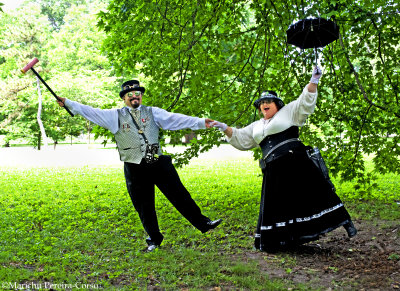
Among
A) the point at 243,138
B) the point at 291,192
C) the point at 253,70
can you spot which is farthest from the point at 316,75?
the point at 253,70

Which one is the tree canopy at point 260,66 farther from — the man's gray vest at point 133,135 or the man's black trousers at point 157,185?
the man's black trousers at point 157,185

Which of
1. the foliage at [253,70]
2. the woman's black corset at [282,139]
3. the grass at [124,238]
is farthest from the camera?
the foliage at [253,70]

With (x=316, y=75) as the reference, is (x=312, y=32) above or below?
above

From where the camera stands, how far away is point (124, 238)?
6.18 meters

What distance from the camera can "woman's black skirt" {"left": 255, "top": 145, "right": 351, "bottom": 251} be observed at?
4.90 metres

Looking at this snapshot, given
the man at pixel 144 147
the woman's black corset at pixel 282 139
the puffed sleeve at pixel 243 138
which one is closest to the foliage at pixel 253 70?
the man at pixel 144 147

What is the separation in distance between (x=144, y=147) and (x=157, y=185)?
533mm

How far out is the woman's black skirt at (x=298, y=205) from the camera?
490 centimetres

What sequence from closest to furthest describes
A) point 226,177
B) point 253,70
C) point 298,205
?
1. point 298,205
2. point 253,70
3. point 226,177

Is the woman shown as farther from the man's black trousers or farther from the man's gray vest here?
the man's gray vest

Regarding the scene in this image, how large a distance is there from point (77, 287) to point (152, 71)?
13.6ft

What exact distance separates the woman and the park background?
12.1 inches

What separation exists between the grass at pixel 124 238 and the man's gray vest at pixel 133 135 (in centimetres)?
123

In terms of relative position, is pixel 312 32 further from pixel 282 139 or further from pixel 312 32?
pixel 282 139
